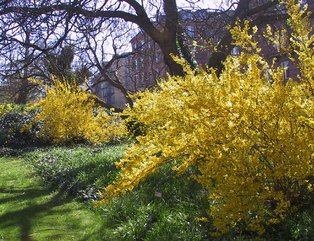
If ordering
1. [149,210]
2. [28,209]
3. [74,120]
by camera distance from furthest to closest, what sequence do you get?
[74,120], [28,209], [149,210]

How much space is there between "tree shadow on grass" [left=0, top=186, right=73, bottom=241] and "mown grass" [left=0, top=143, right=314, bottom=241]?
0.13 ft

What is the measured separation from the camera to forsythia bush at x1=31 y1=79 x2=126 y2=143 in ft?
41.1

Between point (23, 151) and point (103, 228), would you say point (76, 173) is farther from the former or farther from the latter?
point (23, 151)

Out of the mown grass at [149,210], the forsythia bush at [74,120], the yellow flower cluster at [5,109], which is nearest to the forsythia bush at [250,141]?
the mown grass at [149,210]

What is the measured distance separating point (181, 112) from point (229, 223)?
3.55 feet

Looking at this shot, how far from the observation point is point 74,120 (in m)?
12.6

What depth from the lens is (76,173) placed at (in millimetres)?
7426

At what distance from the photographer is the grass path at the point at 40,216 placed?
15.5 feet

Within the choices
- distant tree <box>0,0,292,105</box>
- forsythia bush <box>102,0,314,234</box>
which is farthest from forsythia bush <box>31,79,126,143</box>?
forsythia bush <box>102,0,314,234</box>

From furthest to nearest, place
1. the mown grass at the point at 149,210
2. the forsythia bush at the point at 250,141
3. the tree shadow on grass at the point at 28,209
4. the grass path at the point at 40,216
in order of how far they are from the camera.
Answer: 1. the tree shadow on grass at the point at 28,209
2. the grass path at the point at 40,216
3. the mown grass at the point at 149,210
4. the forsythia bush at the point at 250,141

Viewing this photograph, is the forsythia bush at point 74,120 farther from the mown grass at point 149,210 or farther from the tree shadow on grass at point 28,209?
the tree shadow on grass at point 28,209

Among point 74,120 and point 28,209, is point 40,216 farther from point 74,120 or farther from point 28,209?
point 74,120

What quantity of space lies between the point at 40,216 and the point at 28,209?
1.59 feet

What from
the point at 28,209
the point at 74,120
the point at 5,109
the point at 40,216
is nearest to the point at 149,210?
the point at 40,216
